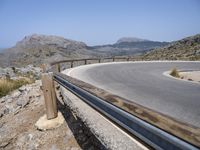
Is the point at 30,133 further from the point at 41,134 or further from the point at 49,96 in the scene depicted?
the point at 49,96

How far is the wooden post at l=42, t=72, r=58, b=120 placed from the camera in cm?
688

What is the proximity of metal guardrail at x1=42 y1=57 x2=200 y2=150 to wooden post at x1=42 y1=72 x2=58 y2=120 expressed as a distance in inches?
101

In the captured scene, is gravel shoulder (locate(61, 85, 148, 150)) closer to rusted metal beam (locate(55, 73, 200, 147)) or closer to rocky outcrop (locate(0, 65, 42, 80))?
rusted metal beam (locate(55, 73, 200, 147))

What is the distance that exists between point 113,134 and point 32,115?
499 cm

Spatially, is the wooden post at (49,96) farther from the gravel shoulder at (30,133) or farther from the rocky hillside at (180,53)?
the rocky hillside at (180,53)

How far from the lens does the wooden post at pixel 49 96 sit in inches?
271

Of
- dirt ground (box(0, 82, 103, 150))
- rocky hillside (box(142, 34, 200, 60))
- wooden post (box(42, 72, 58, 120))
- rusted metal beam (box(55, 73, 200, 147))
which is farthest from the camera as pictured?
rocky hillside (box(142, 34, 200, 60))

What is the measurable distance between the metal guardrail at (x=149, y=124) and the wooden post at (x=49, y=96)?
8.41 ft

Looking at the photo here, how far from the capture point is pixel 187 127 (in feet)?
6.68

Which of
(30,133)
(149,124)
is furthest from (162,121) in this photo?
(30,133)

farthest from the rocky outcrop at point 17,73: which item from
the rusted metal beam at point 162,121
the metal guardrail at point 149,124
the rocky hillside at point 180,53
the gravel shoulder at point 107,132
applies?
the rocky hillside at point 180,53

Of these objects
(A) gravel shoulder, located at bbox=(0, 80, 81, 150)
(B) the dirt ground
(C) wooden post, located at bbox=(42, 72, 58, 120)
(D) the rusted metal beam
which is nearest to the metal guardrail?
(D) the rusted metal beam

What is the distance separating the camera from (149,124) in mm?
2623

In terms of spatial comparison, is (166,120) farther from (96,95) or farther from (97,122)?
(97,122)
